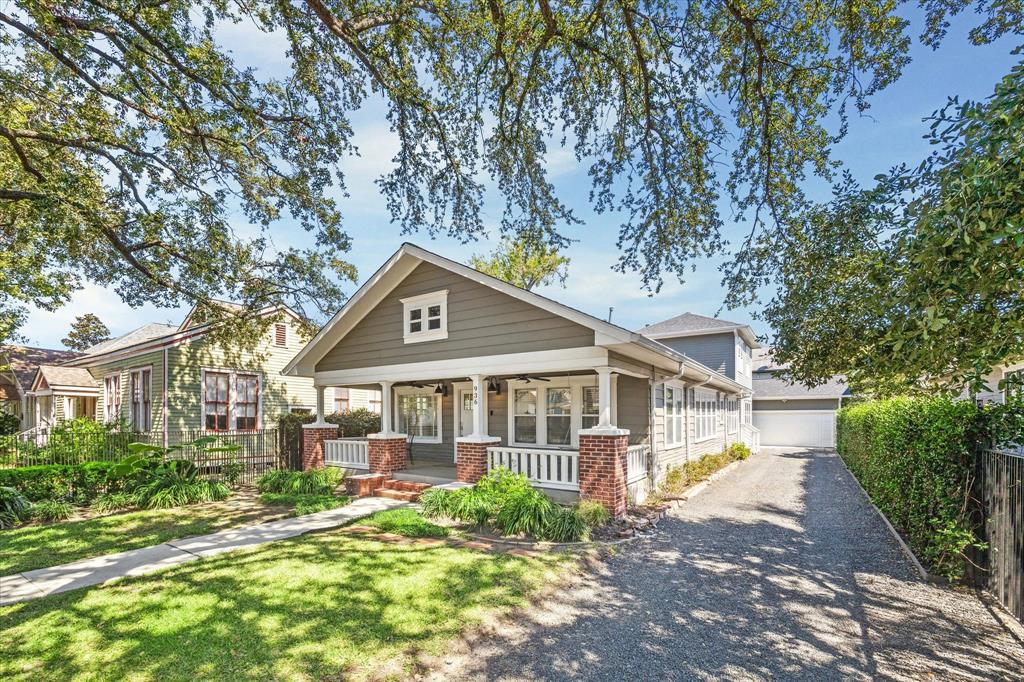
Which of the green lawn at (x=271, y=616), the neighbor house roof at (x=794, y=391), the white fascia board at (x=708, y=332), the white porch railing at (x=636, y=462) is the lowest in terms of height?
the green lawn at (x=271, y=616)

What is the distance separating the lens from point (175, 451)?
44.4ft

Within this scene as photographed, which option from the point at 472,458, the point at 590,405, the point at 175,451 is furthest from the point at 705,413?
the point at 175,451

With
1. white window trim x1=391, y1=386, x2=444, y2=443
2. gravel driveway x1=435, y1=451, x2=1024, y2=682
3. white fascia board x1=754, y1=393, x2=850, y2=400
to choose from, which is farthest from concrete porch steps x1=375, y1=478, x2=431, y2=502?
white fascia board x1=754, y1=393, x2=850, y2=400

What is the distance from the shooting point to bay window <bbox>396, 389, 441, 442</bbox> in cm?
1444

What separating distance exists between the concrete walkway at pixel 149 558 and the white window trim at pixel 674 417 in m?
7.43

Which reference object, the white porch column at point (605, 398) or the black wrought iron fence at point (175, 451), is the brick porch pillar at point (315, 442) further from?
the white porch column at point (605, 398)

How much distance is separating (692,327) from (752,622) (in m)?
18.2

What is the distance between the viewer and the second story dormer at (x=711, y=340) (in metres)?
20.4

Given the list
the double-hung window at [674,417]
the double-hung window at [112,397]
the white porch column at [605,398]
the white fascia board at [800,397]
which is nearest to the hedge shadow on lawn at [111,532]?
the white porch column at [605,398]

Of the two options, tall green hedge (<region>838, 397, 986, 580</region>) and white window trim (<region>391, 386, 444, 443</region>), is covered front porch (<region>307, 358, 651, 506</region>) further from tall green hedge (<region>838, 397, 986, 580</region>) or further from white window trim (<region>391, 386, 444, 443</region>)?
tall green hedge (<region>838, 397, 986, 580</region>)

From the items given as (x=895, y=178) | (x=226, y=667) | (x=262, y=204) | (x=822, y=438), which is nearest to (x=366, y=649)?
(x=226, y=667)

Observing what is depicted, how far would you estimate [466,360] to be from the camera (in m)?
10.6

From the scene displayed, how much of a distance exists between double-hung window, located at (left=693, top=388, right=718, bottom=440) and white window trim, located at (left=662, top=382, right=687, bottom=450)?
1.35 metres

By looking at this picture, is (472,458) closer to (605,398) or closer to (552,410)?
(552,410)
